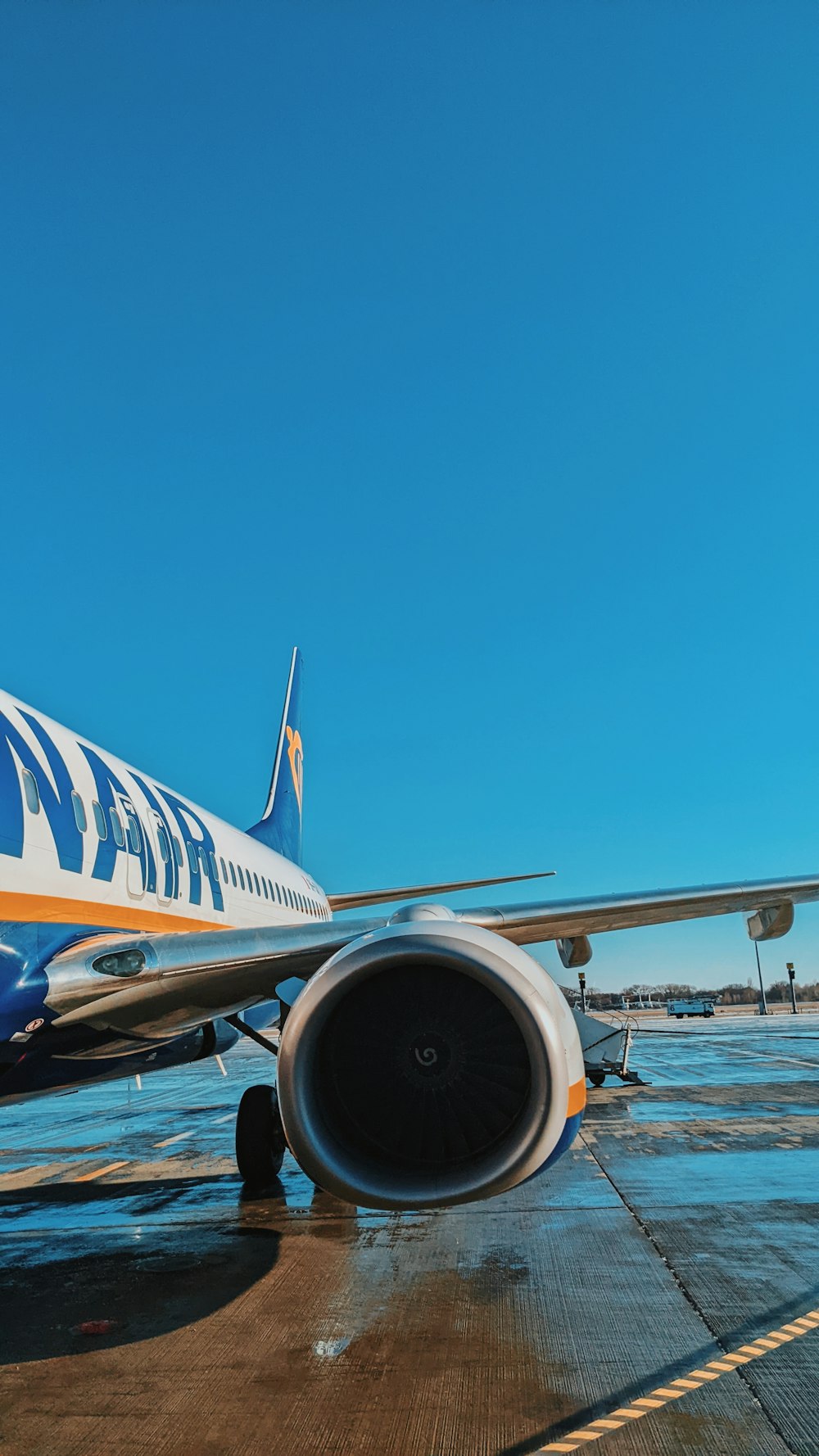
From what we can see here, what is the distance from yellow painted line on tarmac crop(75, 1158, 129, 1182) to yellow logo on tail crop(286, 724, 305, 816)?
1010 centimetres

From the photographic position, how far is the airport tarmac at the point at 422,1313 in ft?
11.8

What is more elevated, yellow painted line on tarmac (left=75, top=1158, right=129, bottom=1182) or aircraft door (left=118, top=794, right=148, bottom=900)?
aircraft door (left=118, top=794, right=148, bottom=900)

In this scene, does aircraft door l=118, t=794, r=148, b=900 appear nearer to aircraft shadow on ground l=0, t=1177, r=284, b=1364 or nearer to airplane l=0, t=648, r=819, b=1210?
airplane l=0, t=648, r=819, b=1210

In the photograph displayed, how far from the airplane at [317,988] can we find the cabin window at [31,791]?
0.05ft

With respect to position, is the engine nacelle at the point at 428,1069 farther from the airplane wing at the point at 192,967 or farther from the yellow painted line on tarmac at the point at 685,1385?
the yellow painted line on tarmac at the point at 685,1385

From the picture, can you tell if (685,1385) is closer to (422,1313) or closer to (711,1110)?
(422,1313)

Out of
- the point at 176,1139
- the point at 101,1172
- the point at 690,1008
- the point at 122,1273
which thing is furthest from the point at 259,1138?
the point at 690,1008

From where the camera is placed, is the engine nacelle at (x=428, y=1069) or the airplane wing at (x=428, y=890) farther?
the airplane wing at (x=428, y=890)

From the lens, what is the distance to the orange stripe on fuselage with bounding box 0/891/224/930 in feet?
16.7

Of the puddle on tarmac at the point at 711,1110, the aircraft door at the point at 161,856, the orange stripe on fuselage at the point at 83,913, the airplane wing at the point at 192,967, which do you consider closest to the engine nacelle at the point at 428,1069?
the airplane wing at the point at 192,967

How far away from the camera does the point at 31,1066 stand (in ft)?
17.7

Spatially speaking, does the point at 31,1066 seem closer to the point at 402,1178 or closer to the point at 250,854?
the point at 402,1178

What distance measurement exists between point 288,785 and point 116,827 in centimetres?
1236

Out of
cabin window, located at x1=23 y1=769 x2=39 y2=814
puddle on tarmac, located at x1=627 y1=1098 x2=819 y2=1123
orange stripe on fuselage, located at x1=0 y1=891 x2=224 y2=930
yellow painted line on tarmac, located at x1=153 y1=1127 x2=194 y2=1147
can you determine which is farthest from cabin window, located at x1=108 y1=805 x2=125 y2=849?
puddle on tarmac, located at x1=627 y1=1098 x2=819 y2=1123
